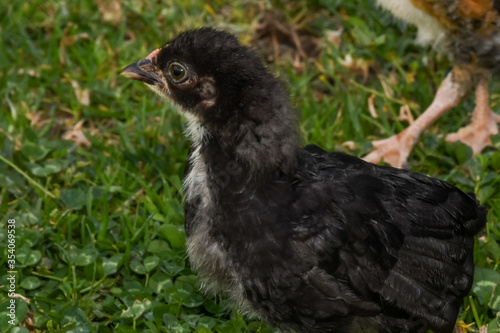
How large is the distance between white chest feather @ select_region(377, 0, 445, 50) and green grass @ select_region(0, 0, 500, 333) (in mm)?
590

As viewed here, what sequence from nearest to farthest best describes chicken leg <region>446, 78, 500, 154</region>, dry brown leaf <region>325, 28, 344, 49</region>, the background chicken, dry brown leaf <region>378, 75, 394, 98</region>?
the background chicken
chicken leg <region>446, 78, 500, 154</region>
dry brown leaf <region>378, 75, 394, 98</region>
dry brown leaf <region>325, 28, 344, 49</region>

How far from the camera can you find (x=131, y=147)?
436 cm

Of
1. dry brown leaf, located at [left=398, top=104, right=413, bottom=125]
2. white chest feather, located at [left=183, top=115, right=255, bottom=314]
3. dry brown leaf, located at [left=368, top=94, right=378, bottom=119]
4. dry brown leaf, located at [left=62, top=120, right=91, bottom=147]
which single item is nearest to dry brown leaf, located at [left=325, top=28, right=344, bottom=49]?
dry brown leaf, located at [left=368, top=94, right=378, bottom=119]

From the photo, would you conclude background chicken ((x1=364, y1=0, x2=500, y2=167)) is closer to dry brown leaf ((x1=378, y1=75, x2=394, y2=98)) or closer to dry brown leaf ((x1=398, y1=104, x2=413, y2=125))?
dry brown leaf ((x1=398, y1=104, x2=413, y2=125))

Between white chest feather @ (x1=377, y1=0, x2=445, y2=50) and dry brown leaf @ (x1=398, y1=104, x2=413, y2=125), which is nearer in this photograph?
white chest feather @ (x1=377, y1=0, x2=445, y2=50)

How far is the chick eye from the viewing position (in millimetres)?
3006

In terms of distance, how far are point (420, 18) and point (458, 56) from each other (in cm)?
32

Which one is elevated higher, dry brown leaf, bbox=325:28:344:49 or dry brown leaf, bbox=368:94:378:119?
dry brown leaf, bbox=325:28:344:49

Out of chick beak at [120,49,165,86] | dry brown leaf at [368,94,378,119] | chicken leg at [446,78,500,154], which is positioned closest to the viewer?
chick beak at [120,49,165,86]

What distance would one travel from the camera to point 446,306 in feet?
9.61

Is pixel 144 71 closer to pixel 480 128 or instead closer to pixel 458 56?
pixel 458 56

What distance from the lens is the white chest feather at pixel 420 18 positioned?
4050 mm

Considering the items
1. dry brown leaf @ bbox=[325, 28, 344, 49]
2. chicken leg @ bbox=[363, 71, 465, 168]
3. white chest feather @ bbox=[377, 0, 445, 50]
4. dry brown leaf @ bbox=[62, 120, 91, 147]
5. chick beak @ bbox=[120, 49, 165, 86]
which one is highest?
white chest feather @ bbox=[377, 0, 445, 50]

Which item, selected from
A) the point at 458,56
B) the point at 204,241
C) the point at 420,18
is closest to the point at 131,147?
the point at 204,241
